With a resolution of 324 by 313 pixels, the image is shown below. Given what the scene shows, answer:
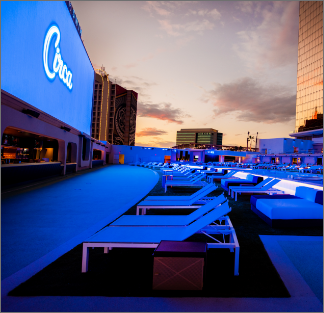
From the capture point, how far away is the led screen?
7.68m

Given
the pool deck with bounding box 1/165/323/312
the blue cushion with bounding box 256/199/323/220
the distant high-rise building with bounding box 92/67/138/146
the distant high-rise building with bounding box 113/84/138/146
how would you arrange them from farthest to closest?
1. the distant high-rise building with bounding box 113/84/138/146
2. the distant high-rise building with bounding box 92/67/138/146
3. the blue cushion with bounding box 256/199/323/220
4. the pool deck with bounding box 1/165/323/312

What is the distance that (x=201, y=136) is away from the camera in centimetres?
16550

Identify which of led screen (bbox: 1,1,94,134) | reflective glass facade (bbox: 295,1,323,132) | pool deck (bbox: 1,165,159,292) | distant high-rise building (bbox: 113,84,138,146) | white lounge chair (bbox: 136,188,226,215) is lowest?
pool deck (bbox: 1,165,159,292)

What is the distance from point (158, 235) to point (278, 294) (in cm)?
143

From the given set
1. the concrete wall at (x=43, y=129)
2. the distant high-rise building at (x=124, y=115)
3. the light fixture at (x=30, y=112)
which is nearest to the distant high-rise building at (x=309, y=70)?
the distant high-rise building at (x=124, y=115)

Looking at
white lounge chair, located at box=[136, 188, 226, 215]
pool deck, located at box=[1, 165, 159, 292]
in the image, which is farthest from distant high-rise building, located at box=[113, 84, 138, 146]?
white lounge chair, located at box=[136, 188, 226, 215]

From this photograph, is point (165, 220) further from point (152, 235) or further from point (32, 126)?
point (32, 126)

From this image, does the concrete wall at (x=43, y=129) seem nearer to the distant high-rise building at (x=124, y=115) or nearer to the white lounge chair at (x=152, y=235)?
the white lounge chair at (x=152, y=235)

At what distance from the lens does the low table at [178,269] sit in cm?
192

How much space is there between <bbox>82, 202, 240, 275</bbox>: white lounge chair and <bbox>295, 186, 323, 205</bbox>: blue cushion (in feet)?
9.37

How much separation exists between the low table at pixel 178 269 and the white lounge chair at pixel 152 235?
0.36 metres

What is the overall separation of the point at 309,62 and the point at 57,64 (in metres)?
93.3

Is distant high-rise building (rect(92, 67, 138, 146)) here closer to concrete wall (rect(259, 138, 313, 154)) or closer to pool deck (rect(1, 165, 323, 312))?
concrete wall (rect(259, 138, 313, 154))

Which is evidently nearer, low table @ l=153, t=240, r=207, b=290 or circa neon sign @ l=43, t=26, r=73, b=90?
low table @ l=153, t=240, r=207, b=290
